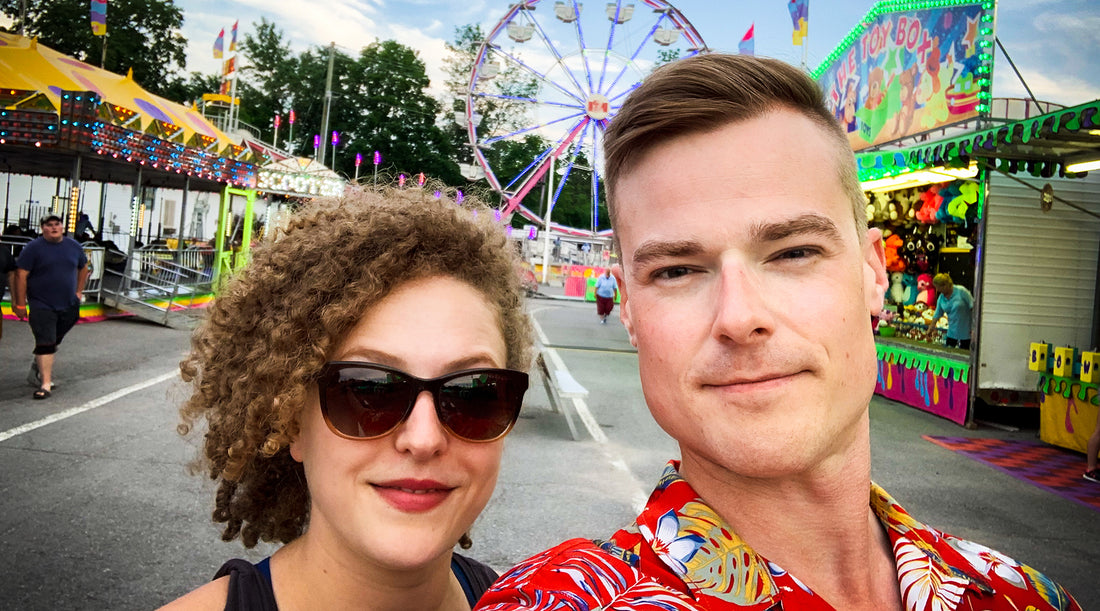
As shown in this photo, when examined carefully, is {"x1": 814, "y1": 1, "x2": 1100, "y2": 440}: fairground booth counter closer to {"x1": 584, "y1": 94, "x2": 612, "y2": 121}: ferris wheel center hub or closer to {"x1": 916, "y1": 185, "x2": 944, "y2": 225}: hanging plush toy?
{"x1": 916, "y1": 185, "x2": 944, "y2": 225}: hanging plush toy

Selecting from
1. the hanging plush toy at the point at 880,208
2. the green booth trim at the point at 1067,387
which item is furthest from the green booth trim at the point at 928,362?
the hanging plush toy at the point at 880,208

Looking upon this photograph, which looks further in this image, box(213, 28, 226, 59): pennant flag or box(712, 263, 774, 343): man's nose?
box(213, 28, 226, 59): pennant flag

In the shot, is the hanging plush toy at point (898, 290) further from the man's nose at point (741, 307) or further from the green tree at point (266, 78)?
the green tree at point (266, 78)

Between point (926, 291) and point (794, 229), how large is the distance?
434 inches

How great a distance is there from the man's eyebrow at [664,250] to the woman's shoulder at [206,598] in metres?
0.99

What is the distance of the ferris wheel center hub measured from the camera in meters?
27.2

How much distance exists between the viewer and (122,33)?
44.9 m

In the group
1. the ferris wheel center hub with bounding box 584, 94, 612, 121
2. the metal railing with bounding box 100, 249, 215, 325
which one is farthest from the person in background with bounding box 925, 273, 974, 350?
the ferris wheel center hub with bounding box 584, 94, 612, 121

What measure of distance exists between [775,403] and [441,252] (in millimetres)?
842

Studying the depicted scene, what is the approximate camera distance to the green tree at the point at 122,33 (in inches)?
1598

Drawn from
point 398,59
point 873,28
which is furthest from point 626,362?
point 398,59

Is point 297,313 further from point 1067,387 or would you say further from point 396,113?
point 396,113

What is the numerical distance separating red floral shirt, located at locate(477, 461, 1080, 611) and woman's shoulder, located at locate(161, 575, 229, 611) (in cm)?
62

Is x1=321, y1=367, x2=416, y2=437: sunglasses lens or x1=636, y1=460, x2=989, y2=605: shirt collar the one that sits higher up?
x1=321, y1=367, x2=416, y2=437: sunglasses lens
